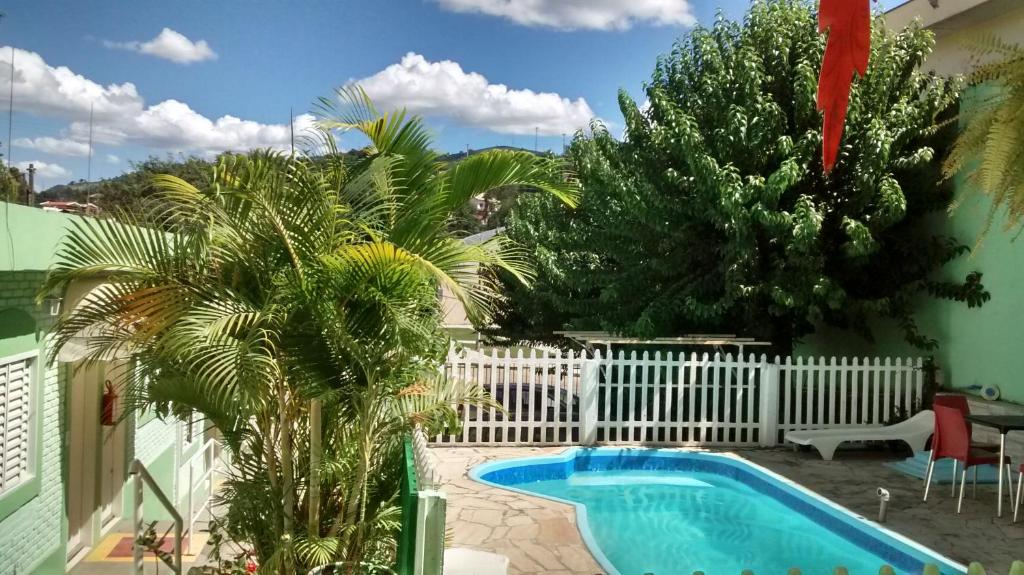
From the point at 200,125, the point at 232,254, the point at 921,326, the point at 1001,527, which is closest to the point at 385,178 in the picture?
the point at 232,254

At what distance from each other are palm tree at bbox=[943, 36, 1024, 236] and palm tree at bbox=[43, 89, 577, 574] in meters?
2.45

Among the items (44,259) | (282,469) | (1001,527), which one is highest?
(44,259)

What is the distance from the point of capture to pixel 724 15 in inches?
465

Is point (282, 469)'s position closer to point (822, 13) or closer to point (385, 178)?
point (385, 178)

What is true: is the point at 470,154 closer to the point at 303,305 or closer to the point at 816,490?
the point at 303,305

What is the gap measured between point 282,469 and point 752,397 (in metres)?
7.89

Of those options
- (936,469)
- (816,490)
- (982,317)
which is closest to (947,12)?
(982,317)

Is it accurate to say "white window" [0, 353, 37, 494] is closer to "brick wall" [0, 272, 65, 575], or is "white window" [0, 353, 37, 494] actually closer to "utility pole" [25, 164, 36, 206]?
"brick wall" [0, 272, 65, 575]

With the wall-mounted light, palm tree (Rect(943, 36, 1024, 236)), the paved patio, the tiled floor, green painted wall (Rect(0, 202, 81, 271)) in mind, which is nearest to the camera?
palm tree (Rect(943, 36, 1024, 236))

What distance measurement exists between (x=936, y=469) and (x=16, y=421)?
9.29 metres

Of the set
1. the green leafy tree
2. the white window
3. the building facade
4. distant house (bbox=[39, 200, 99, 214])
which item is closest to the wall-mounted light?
the building facade

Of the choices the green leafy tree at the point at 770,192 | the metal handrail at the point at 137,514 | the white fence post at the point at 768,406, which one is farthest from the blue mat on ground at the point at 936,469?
the metal handrail at the point at 137,514

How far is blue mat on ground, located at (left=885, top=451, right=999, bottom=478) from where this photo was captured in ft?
28.8

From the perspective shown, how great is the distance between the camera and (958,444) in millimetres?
7535
